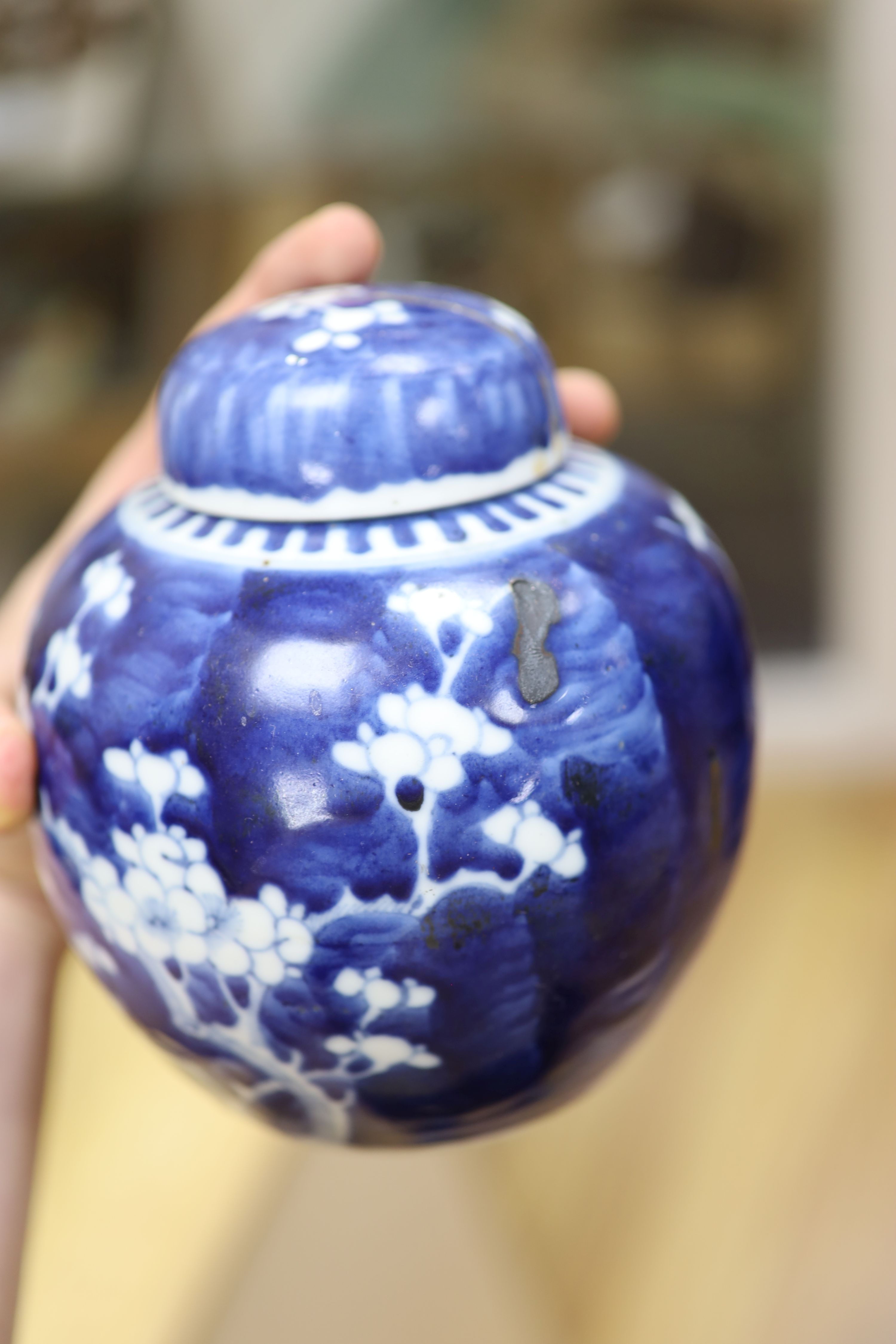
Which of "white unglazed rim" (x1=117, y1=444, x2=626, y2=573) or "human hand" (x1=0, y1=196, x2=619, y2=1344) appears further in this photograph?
"human hand" (x1=0, y1=196, x2=619, y2=1344)

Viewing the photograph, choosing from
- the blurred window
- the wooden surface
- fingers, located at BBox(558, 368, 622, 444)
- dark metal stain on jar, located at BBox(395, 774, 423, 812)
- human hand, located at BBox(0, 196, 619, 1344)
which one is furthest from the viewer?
the blurred window

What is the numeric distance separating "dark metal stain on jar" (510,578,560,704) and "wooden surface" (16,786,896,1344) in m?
0.55

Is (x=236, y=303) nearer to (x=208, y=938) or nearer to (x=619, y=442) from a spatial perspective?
(x=208, y=938)

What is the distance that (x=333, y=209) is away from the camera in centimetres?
69

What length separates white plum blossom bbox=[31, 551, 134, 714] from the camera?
1.70 ft

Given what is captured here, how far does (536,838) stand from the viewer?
48cm

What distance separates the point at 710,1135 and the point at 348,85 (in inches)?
48.8

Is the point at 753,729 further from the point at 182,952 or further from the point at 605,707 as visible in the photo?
the point at 182,952

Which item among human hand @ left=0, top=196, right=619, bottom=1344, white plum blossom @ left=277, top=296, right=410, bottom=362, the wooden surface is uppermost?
white plum blossom @ left=277, top=296, right=410, bottom=362

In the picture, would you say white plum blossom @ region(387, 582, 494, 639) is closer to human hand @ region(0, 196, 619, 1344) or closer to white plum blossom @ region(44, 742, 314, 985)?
white plum blossom @ region(44, 742, 314, 985)

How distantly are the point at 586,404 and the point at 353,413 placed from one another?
341 millimetres

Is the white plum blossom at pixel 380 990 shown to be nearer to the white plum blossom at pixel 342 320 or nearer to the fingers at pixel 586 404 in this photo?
the white plum blossom at pixel 342 320

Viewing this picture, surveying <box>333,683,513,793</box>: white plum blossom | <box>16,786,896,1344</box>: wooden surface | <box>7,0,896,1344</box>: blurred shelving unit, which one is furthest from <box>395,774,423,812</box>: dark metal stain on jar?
<box>7,0,896,1344</box>: blurred shelving unit

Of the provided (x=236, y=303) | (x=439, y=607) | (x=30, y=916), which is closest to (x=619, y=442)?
(x=236, y=303)
